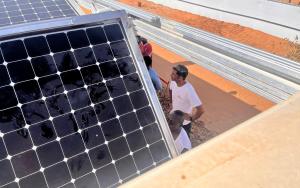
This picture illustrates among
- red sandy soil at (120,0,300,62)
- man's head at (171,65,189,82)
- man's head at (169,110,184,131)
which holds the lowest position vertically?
red sandy soil at (120,0,300,62)

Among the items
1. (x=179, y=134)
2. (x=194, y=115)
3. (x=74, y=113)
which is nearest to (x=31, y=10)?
(x=194, y=115)

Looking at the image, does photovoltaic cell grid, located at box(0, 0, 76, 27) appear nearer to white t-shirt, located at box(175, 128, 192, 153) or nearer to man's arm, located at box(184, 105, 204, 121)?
man's arm, located at box(184, 105, 204, 121)

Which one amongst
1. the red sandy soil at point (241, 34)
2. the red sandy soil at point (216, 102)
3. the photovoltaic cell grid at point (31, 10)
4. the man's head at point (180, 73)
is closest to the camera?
the man's head at point (180, 73)

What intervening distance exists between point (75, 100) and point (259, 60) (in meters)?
8.93

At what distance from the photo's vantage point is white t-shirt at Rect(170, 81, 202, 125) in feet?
22.5

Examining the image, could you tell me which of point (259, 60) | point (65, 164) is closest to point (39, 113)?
point (65, 164)

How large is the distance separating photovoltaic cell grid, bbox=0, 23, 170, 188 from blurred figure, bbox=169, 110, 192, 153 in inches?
56.8

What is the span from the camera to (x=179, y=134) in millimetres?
5840

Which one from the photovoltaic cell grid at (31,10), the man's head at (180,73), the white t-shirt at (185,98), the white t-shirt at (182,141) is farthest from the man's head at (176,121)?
the photovoltaic cell grid at (31,10)

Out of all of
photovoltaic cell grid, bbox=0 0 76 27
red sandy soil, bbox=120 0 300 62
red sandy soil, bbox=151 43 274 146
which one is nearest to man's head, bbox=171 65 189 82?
red sandy soil, bbox=151 43 274 146

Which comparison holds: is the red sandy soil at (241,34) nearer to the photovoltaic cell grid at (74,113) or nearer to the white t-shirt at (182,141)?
the white t-shirt at (182,141)

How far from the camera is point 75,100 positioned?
4.05m

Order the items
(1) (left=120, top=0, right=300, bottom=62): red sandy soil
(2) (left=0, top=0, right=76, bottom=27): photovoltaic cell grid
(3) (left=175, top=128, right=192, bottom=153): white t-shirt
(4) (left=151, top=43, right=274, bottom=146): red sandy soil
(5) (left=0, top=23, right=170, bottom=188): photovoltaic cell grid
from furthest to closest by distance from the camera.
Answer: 1. (1) (left=120, top=0, right=300, bottom=62): red sandy soil
2. (4) (left=151, top=43, right=274, bottom=146): red sandy soil
3. (2) (left=0, top=0, right=76, bottom=27): photovoltaic cell grid
4. (3) (left=175, top=128, right=192, bottom=153): white t-shirt
5. (5) (left=0, top=23, right=170, bottom=188): photovoltaic cell grid

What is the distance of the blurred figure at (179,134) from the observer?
18.7 ft
